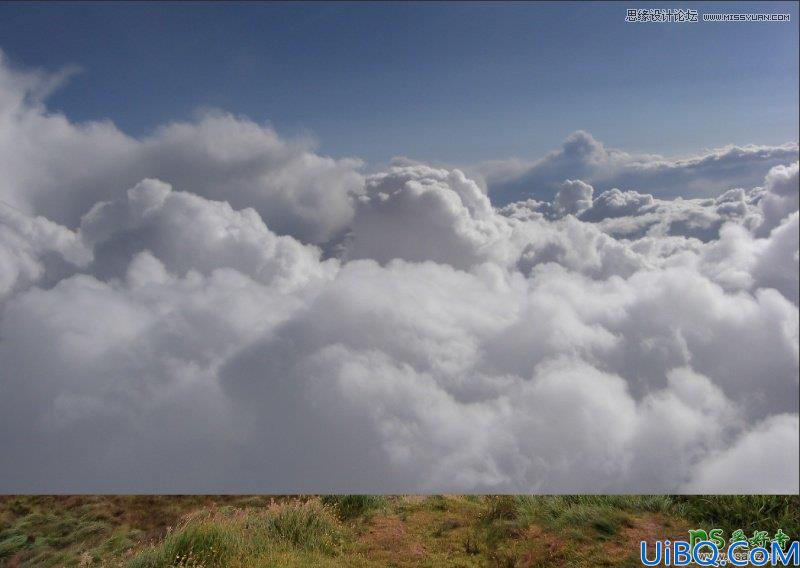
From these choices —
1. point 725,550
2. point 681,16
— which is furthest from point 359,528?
point 681,16

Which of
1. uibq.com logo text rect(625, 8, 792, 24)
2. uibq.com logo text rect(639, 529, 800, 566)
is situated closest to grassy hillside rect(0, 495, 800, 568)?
uibq.com logo text rect(639, 529, 800, 566)

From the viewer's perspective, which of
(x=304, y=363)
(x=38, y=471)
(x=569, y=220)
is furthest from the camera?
(x=569, y=220)

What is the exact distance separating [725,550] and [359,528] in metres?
3.68

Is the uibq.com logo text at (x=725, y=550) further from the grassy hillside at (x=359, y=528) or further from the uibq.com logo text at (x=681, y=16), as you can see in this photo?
the uibq.com logo text at (x=681, y=16)

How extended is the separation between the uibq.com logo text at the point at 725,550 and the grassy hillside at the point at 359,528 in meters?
0.12

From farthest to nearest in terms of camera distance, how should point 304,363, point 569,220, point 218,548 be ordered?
point 569,220, point 304,363, point 218,548

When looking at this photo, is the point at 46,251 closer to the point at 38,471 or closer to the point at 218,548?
the point at 38,471

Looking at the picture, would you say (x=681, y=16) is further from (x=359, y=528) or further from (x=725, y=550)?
(x=359, y=528)

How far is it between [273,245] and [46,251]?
2604 mm

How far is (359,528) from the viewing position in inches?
251

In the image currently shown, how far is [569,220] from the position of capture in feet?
26.2

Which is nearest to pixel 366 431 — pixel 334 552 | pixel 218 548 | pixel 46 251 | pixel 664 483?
pixel 334 552

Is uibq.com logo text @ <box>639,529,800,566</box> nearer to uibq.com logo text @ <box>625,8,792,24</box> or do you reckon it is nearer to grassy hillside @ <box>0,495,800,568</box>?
grassy hillside @ <box>0,495,800,568</box>

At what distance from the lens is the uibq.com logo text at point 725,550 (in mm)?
5699
